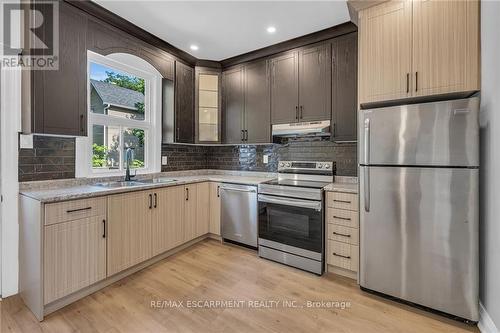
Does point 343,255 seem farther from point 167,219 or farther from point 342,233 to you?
point 167,219

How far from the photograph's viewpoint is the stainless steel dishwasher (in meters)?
3.00

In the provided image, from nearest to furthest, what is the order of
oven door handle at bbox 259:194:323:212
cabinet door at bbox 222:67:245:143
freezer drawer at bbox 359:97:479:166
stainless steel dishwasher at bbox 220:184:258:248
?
freezer drawer at bbox 359:97:479:166
oven door handle at bbox 259:194:323:212
stainless steel dishwasher at bbox 220:184:258:248
cabinet door at bbox 222:67:245:143

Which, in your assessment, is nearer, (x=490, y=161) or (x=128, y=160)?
(x=490, y=161)

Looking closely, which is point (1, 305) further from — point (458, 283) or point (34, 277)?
point (458, 283)

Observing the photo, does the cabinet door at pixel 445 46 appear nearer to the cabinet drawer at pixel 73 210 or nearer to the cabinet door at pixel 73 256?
the cabinet drawer at pixel 73 210

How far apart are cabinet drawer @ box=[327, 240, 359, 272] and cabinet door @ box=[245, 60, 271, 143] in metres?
1.57

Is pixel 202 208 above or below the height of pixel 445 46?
below

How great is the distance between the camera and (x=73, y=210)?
1918 millimetres

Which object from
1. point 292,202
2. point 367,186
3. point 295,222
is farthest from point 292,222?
point 367,186

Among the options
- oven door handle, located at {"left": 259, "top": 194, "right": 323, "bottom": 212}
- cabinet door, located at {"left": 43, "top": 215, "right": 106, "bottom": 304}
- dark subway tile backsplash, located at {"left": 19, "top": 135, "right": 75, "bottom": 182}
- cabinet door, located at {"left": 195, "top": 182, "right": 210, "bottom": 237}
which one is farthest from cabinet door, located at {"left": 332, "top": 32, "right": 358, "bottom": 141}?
dark subway tile backsplash, located at {"left": 19, "top": 135, "right": 75, "bottom": 182}

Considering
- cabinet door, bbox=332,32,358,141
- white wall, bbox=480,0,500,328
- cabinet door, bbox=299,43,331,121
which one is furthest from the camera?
cabinet door, bbox=299,43,331,121

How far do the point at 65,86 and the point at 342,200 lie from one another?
2.81 m

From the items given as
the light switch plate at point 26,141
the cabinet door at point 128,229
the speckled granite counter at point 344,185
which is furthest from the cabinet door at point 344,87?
the light switch plate at point 26,141

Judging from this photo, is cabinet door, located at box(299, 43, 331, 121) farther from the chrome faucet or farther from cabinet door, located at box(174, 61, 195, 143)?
the chrome faucet
